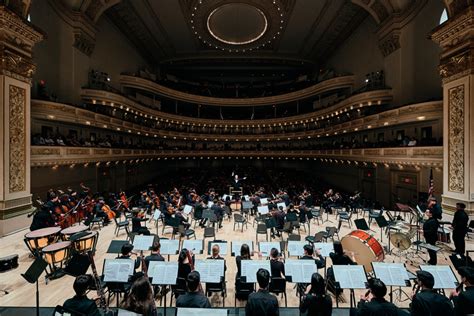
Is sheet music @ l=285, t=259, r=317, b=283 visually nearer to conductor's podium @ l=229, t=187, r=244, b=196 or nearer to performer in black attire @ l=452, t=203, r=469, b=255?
performer in black attire @ l=452, t=203, r=469, b=255

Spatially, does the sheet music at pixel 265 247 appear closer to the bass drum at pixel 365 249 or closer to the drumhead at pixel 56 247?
the bass drum at pixel 365 249

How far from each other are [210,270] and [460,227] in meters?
7.97

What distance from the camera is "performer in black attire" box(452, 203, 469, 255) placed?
7.02 meters

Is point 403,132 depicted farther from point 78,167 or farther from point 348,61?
point 78,167

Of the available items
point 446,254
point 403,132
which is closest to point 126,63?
point 403,132

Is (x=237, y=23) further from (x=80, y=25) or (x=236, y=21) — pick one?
(x=80, y=25)

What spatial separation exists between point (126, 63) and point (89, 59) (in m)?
6.40

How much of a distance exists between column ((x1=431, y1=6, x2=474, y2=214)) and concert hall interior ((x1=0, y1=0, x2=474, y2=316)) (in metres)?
0.07

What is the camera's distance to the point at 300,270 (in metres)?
4.61

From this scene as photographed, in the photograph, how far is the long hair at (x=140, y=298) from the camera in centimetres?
316

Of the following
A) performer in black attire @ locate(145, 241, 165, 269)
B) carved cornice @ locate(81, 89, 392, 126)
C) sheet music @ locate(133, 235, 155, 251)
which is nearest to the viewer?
performer in black attire @ locate(145, 241, 165, 269)

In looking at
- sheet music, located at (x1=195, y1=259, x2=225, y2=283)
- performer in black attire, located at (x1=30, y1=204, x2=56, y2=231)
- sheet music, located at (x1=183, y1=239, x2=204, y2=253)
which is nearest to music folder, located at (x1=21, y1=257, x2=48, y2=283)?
sheet music, located at (x1=195, y1=259, x2=225, y2=283)

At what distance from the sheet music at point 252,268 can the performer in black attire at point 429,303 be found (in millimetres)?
2410

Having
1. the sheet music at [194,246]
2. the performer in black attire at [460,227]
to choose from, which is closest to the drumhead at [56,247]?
the sheet music at [194,246]
